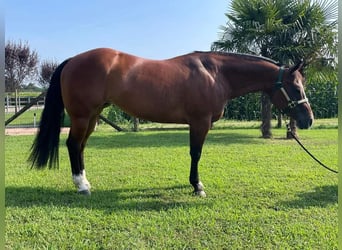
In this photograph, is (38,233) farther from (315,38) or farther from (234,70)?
(315,38)

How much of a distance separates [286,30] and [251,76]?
5235 millimetres

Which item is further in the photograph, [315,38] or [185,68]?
[315,38]

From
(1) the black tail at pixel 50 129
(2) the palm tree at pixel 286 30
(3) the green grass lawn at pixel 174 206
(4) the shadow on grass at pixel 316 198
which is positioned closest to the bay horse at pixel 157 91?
(1) the black tail at pixel 50 129

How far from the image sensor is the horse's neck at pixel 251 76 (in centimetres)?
355

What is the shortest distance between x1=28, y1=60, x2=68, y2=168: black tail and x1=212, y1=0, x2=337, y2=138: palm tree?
5.90 m

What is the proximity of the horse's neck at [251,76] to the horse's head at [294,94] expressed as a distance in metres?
0.11

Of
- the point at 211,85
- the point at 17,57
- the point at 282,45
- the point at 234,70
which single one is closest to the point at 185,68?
the point at 211,85

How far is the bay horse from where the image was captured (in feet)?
11.1

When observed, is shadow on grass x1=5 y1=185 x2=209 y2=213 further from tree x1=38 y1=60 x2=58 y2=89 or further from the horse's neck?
tree x1=38 y1=60 x2=58 y2=89

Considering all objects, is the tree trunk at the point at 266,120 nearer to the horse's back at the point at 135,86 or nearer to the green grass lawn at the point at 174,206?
the green grass lawn at the point at 174,206

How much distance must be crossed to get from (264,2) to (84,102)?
21.6 feet

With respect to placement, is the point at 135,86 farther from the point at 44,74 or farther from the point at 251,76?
the point at 44,74

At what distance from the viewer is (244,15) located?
8.24 m

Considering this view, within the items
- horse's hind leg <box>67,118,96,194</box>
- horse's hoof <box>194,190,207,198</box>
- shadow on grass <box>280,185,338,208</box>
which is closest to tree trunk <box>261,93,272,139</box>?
shadow on grass <box>280,185,338,208</box>
